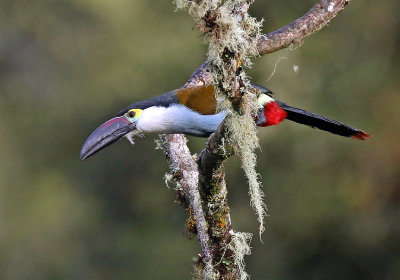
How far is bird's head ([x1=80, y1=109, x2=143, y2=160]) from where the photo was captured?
143 inches

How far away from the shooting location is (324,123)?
379 centimetres

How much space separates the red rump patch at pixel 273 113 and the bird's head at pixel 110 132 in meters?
0.64

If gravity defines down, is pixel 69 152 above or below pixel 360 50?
below

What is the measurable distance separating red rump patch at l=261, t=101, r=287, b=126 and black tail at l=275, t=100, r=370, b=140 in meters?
0.03

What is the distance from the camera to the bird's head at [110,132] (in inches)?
143

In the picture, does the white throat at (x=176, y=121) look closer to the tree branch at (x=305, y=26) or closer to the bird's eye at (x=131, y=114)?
the bird's eye at (x=131, y=114)

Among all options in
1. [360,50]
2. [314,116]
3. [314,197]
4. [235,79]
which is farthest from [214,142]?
[360,50]

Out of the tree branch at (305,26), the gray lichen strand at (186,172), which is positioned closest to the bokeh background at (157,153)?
the tree branch at (305,26)

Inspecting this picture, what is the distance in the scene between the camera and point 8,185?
8.65 metres

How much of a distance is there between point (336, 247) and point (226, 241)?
4.43 meters

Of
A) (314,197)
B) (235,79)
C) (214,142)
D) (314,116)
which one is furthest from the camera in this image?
(314,197)

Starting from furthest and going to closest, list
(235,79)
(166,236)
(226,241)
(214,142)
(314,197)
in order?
1. (166,236)
2. (314,197)
3. (226,241)
4. (214,142)
5. (235,79)

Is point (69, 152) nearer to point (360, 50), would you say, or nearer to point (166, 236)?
point (166, 236)

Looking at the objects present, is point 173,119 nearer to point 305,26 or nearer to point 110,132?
point 110,132
